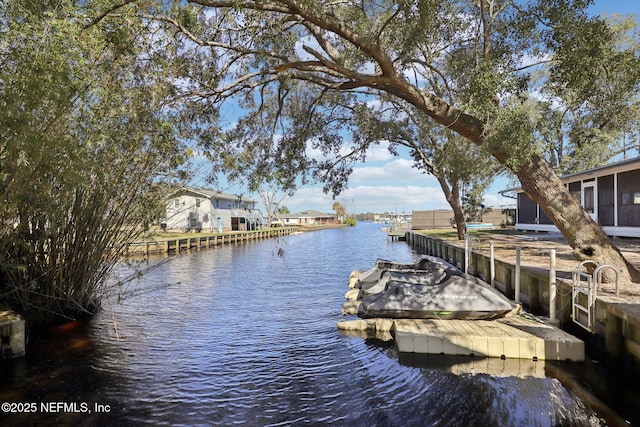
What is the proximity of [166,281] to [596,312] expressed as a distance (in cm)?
1547

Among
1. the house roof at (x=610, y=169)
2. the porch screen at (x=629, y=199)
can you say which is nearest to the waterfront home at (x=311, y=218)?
the house roof at (x=610, y=169)

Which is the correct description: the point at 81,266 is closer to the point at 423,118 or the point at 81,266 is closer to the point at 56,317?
the point at 56,317

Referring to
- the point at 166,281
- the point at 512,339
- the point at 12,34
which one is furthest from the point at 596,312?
the point at 166,281

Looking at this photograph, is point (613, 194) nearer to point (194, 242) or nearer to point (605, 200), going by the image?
point (605, 200)

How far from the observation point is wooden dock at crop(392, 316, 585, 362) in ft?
23.6

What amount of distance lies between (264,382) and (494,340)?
4.13 m

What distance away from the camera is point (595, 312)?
7.39 meters

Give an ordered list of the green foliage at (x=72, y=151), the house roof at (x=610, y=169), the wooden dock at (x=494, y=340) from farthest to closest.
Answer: the house roof at (x=610, y=169) < the wooden dock at (x=494, y=340) < the green foliage at (x=72, y=151)

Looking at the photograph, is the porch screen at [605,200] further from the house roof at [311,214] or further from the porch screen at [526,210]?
the house roof at [311,214]

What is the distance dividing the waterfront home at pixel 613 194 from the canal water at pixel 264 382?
1356cm

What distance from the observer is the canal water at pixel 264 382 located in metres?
5.62

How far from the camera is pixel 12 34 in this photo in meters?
5.70

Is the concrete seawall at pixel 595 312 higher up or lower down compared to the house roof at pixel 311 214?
lower down

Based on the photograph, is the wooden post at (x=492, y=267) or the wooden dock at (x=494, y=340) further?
the wooden post at (x=492, y=267)
